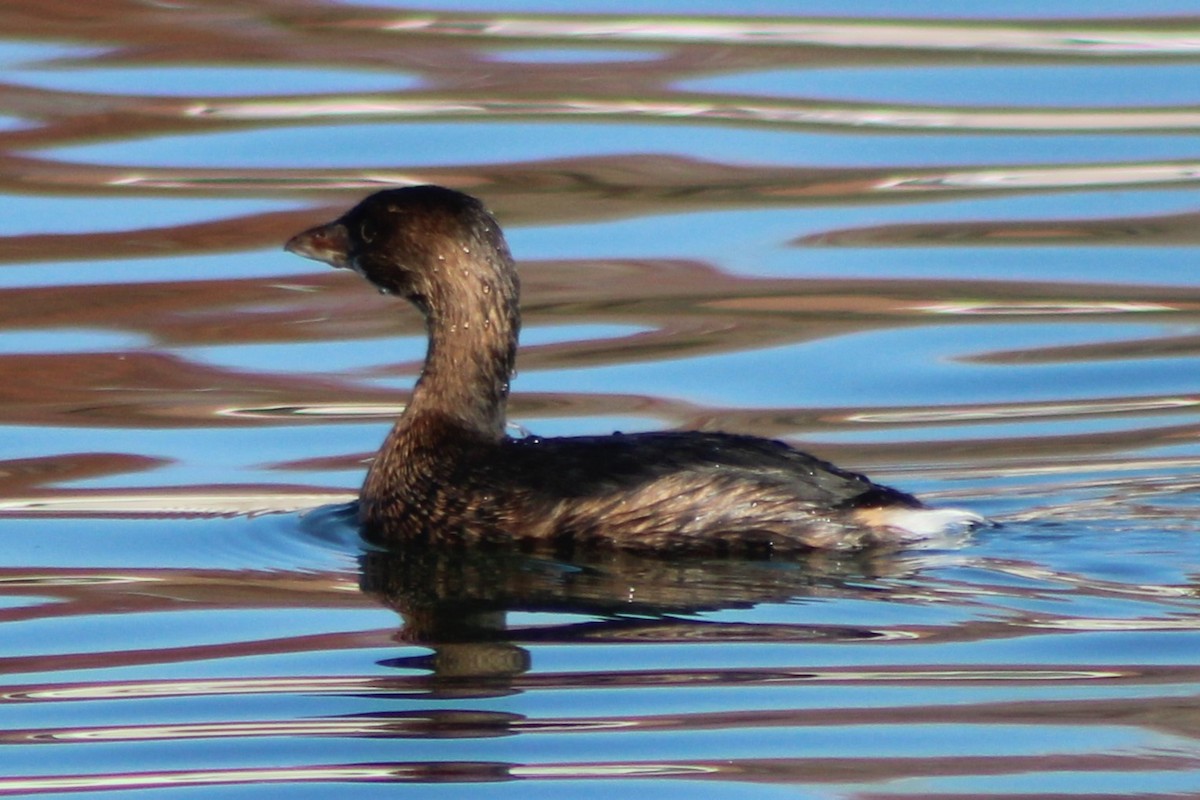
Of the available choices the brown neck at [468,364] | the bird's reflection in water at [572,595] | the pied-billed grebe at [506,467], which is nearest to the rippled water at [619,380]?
the bird's reflection in water at [572,595]

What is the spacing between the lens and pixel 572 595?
7441 millimetres

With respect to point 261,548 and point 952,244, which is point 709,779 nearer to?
point 261,548

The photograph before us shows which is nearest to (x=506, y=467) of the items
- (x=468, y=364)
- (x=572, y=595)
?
(x=468, y=364)

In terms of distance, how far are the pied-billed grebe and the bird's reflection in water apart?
8cm

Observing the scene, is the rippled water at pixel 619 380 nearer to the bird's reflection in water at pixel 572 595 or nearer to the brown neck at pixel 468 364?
the bird's reflection in water at pixel 572 595

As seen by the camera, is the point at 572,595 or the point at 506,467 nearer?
the point at 572,595

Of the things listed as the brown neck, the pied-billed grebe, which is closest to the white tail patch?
the pied-billed grebe

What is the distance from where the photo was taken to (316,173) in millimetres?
13977

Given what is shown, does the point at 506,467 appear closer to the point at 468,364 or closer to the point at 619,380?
the point at 468,364

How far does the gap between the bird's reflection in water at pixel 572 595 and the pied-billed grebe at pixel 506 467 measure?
0.08m

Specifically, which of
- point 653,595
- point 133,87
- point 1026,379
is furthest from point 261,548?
point 133,87

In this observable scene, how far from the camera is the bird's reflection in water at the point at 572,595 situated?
22.5ft

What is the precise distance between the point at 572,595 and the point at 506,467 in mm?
769

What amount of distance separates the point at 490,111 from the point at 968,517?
7.59 meters
